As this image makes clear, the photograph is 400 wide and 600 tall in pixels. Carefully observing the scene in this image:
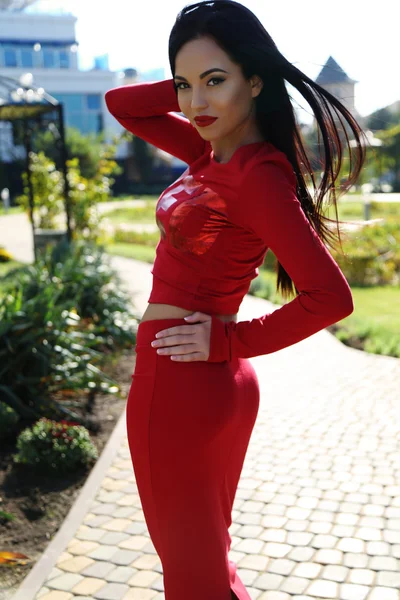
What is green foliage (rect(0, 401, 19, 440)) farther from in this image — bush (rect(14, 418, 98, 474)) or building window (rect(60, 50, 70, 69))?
building window (rect(60, 50, 70, 69))

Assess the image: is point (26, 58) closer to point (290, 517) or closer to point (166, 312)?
point (290, 517)

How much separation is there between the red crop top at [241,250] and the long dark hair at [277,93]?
9cm

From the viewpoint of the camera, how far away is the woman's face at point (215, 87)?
5.96 feet

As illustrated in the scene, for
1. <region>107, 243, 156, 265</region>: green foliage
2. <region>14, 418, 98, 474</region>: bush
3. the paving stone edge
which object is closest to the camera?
the paving stone edge

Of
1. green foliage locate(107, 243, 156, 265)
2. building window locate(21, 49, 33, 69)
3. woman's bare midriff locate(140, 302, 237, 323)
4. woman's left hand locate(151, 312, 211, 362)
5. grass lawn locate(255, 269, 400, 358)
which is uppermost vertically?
building window locate(21, 49, 33, 69)

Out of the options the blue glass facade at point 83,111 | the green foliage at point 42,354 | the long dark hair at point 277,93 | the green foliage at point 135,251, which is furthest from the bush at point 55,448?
the blue glass facade at point 83,111

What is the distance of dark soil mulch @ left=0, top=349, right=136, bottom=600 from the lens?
11.5 feet

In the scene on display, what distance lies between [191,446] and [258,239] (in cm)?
55

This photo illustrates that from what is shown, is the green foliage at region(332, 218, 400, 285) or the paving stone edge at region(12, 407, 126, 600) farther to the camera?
the green foliage at region(332, 218, 400, 285)

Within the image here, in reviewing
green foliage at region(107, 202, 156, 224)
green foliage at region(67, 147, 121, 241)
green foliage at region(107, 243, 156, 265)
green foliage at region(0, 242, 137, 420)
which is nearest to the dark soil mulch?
green foliage at region(0, 242, 137, 420)

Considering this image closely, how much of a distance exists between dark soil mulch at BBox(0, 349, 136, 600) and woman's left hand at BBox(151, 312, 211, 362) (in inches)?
76.5

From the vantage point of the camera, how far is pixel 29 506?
163 inches

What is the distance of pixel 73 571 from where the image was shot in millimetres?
3432

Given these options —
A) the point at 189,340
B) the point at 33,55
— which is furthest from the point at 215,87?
the point at 33,55
